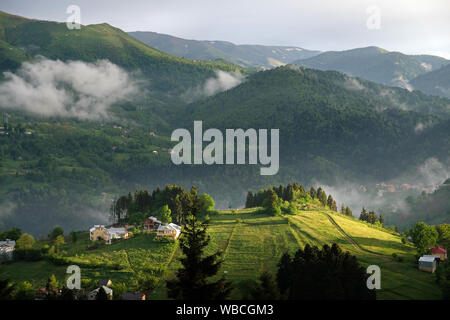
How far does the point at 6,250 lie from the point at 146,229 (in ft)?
117

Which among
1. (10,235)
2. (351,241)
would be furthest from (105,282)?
(351,241)

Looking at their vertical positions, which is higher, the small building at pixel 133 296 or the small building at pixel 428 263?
the small building at pixel 428 263

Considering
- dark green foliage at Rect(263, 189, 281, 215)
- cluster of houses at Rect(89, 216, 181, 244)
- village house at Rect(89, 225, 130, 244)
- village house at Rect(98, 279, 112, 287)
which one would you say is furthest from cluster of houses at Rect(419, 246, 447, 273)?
village house at Rect(89, 225, 130, 244)

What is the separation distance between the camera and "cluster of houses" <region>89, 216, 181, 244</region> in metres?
108

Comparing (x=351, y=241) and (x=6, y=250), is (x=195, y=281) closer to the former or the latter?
(x=351, y=241)

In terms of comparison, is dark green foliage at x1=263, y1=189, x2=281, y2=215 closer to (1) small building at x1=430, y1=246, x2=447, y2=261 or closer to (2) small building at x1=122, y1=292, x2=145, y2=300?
(1) small building at x1=430, y1=246, x2=447, y2=261

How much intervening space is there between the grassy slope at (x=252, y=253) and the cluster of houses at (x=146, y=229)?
11.2 feet

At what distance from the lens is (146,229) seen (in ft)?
391

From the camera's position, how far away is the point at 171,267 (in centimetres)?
8919

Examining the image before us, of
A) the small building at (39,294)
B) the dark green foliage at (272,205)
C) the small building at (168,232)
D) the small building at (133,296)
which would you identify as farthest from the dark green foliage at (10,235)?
the dark green foliage at (272,205)

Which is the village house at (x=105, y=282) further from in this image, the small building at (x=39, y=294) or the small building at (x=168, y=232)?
the small building at (x=168, y=232)

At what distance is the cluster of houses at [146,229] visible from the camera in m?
108
